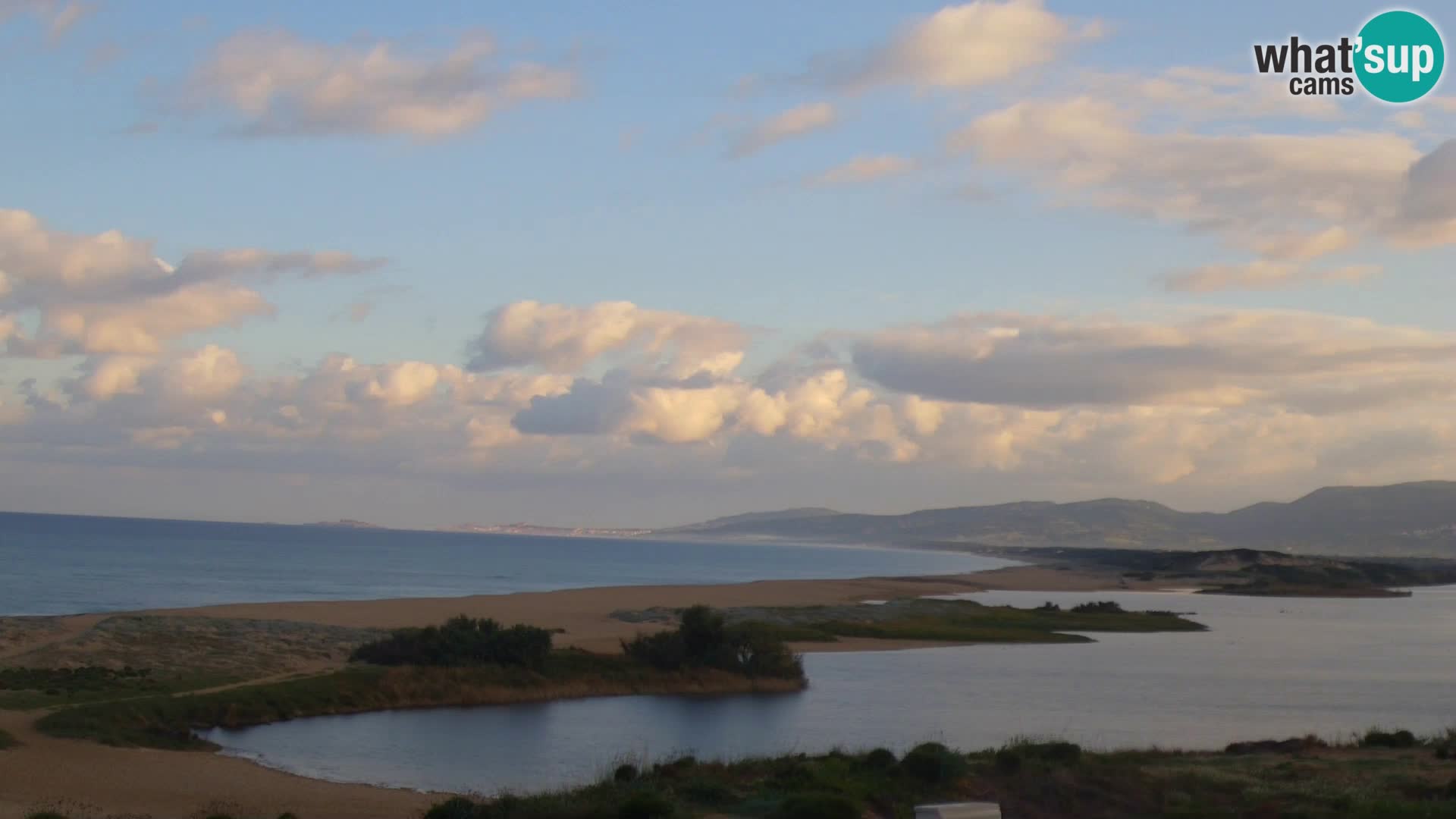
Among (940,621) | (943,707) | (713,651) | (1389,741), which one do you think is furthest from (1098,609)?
(1389,741)

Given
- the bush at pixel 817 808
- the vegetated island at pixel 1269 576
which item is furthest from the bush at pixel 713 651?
the vegetated island at pixel 1269 576

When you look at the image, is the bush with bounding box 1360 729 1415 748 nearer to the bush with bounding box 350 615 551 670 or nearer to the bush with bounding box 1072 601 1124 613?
the bush with bounding box 350 615 551 670

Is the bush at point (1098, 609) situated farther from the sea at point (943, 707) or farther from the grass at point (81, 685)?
the grass at point (81, 685)

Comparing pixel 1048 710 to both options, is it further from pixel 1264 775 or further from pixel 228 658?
pixel 228 658

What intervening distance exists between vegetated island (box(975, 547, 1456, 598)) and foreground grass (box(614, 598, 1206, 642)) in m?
43.5

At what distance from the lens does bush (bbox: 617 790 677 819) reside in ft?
56.5

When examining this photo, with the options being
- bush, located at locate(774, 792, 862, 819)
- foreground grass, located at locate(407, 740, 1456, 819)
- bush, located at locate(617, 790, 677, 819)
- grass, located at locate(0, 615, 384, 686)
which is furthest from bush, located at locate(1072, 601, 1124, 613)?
bush, located at locate(617, 790, 677, 819)

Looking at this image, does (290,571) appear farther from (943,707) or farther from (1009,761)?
(1009,761)

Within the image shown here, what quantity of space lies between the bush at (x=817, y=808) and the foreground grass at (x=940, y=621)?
40106 millimetres

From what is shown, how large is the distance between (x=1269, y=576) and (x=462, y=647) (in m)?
103

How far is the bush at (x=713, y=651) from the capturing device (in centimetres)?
4384

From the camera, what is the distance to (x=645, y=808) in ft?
56.9

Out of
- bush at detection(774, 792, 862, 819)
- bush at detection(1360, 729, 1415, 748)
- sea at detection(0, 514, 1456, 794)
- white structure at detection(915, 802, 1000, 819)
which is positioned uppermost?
white structure at detection(915, 802, 1000, 819)

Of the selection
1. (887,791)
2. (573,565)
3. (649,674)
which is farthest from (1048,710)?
(573,565)
